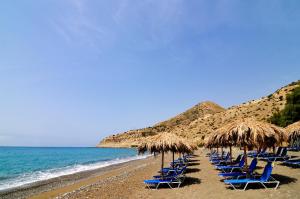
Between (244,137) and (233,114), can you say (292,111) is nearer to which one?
(244,137)

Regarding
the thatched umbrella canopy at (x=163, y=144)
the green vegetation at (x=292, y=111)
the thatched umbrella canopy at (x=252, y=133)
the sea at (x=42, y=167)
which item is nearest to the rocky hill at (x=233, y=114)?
the sea at (x=42, y=167)

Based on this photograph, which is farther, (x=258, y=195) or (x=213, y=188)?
(x=213, y=188)

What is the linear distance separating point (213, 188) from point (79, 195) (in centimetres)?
620

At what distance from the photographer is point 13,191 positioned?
57.3 feet

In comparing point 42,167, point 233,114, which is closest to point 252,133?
point 42,167

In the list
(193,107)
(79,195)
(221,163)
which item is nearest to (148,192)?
(79,195)

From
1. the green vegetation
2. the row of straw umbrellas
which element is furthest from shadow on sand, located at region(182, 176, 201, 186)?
the green vegetation

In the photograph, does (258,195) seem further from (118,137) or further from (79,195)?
(118,137)

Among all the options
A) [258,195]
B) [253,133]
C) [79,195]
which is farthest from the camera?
[79,195]

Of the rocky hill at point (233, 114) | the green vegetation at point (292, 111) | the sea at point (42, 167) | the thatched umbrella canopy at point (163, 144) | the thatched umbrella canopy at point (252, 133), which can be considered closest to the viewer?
the thatched umbrella canopy at point (252, 133)

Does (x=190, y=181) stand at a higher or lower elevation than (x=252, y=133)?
lower

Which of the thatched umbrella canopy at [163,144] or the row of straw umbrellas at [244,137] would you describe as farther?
the thatched umbrella canopy at [163,144]

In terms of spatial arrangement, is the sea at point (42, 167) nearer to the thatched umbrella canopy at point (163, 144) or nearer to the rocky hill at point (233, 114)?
the rocky hill at point (233, 114)

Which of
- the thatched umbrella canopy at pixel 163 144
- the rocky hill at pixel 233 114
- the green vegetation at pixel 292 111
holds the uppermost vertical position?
the rocky hill at pixel 233 114
